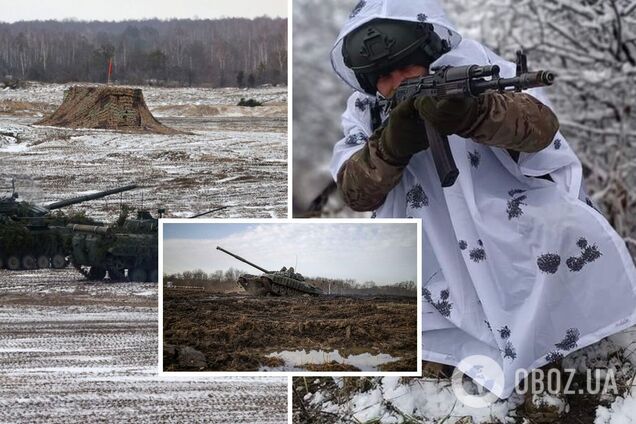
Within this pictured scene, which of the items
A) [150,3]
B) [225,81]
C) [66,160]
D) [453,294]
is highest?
[150,3]

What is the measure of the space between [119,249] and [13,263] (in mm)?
442

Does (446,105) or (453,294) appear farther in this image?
(453,294)

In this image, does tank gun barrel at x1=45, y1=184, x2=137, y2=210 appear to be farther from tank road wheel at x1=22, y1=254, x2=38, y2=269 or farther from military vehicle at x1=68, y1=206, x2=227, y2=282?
tank road wheel at x1=22, y1=254, x2=38, y2=269

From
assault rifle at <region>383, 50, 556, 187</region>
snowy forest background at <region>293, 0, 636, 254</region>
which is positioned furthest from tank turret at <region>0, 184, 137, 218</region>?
assault rifle at <region>383, 50, 556, 187</region>

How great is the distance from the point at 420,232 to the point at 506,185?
1.17 feet

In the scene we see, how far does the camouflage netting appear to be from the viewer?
4.08 m

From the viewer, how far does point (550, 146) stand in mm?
3381

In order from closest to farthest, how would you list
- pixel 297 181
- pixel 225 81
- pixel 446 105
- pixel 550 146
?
pixel 446 105 < pixel 550 146 < pixel 297 181 < pixel 225 81

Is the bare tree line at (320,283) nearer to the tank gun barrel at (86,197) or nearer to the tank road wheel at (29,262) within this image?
the tank gun barrel at (86,197)

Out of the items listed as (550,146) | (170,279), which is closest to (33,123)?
(170,279)

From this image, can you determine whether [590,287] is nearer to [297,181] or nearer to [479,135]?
[479,135]

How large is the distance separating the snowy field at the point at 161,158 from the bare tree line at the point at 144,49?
0.23 feet

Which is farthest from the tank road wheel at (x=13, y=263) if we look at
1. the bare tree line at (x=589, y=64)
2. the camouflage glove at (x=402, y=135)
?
the bare tree line at (x=589, y=64)

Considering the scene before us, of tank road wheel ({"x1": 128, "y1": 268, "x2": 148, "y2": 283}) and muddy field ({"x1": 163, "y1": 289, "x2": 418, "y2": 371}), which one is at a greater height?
tank road wheel ({"x1": 128, "y1": 268, "x2": 148, "y2": 283})
